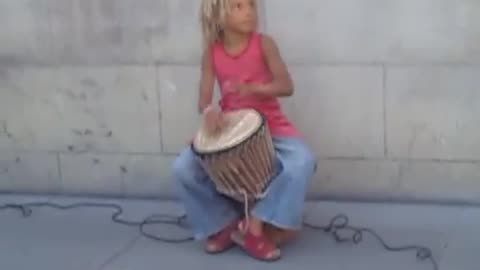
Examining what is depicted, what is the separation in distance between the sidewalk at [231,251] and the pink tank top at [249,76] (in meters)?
0.60

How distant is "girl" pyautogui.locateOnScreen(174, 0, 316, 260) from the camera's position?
4668mm

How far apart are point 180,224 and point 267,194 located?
83 centimetres

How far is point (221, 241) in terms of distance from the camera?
489 cm

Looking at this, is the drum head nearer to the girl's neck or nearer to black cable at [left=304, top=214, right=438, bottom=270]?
the girl's neck

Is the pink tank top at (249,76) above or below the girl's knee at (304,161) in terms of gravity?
above

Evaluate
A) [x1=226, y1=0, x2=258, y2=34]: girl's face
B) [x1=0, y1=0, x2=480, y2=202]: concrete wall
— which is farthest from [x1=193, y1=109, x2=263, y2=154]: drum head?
[x1=0, y1=0, x2=480, y2=202]: concrete wall

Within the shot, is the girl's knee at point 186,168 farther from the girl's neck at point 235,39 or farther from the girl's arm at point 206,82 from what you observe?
the girl's neck at point 235,39

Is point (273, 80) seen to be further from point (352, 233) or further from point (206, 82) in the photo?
point (352, 233)

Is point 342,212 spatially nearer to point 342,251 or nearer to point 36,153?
point 342,251

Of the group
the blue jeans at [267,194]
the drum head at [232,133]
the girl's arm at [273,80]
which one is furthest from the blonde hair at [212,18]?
the blue jeans at [267,194]

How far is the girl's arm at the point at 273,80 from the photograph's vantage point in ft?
15.4

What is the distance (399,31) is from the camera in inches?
204

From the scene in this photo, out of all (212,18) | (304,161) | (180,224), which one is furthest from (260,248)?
(212,18)

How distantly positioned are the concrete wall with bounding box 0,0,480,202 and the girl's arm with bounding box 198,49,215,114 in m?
0.60
